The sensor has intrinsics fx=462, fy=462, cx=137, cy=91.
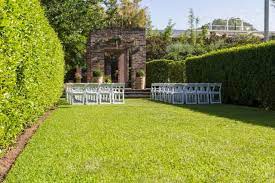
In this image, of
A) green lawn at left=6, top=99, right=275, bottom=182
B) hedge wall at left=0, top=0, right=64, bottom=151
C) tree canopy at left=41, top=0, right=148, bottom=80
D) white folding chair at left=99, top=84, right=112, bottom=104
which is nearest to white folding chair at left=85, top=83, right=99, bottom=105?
white folding chair at left=99, top=84, right=112, bottom=104

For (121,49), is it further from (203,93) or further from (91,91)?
(203,93)

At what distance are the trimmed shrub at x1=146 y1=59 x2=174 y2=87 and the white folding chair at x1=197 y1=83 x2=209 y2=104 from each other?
27.6 ft

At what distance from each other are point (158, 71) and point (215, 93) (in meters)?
9.91

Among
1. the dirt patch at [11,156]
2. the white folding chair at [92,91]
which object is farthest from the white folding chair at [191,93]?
the dirt patch at [11,156]

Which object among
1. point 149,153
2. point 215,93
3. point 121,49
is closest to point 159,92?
point 215,93

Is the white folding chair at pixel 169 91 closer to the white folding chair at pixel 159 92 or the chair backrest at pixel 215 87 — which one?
the white folding chair at pixel 159 92

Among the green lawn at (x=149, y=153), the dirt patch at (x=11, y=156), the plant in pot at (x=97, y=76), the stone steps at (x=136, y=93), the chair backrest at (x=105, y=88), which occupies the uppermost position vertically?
the plant in pot at (x=97, y=76)

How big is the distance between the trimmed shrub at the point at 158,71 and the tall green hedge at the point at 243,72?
5.50 meters

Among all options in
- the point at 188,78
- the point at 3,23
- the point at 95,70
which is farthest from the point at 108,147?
the point at 95,70

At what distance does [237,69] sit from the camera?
657 inches

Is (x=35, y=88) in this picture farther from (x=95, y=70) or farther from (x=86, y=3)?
(x=95, y=70)

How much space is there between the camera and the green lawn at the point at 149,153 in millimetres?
4984

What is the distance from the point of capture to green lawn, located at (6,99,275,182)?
4984mm

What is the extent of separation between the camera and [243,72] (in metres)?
16.2
